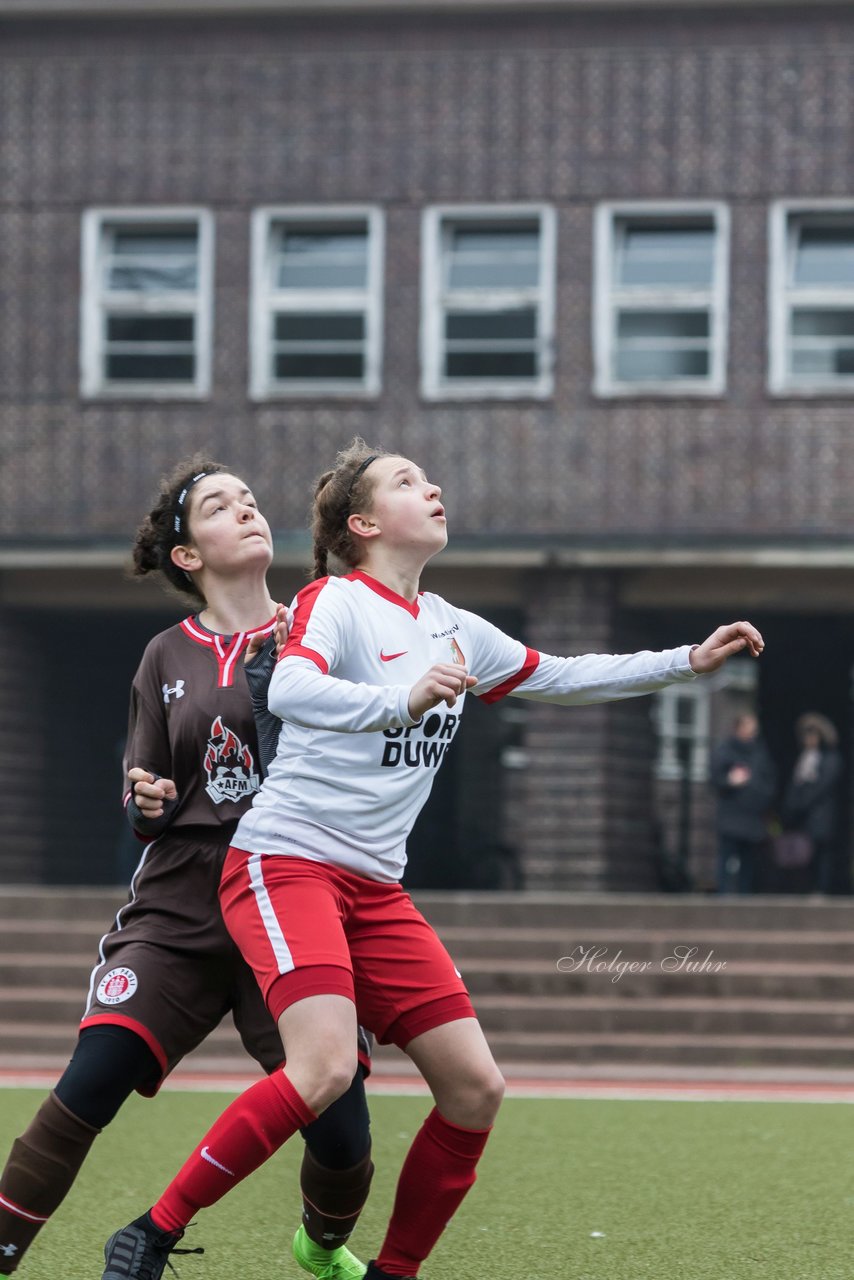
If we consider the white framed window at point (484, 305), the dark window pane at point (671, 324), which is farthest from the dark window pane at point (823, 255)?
the white framed window at point (484, 305)

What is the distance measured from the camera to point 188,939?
4.78 meters

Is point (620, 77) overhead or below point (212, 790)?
overhead

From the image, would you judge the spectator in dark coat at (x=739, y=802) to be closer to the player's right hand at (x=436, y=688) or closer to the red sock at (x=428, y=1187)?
the red sock at (x=428, y=1187)

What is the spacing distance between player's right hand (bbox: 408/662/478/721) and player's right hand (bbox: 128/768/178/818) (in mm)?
750

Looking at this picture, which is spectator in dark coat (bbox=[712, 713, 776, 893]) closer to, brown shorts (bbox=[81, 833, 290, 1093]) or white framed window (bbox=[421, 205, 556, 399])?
white framed window (bbox=[421, 205, 556, 399])

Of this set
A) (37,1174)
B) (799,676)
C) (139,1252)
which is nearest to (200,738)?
(37,1174)

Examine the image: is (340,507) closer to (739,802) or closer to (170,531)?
(170,531)

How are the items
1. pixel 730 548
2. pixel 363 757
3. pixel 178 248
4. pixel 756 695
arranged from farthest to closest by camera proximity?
1. pixel 756 695
2. pixel 178 248
3. pixel 730 548
4. pixel 363 757

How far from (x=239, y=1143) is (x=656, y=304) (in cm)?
1439

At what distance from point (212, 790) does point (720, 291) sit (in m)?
13.7

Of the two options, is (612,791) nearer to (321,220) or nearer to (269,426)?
(269,426)

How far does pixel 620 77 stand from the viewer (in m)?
18.0

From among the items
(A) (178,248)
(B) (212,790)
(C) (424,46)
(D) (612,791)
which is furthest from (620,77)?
(B) (212,790)

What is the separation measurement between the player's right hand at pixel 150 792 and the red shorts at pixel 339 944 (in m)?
0.21
